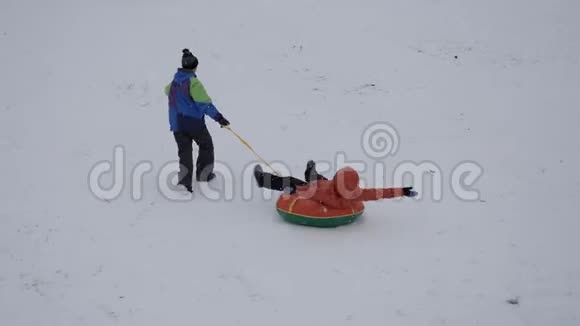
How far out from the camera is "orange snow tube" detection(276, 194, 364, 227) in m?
6.56

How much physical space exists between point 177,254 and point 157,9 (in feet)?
33.5

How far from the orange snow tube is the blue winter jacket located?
5.59ft

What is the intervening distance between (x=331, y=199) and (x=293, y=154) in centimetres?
261

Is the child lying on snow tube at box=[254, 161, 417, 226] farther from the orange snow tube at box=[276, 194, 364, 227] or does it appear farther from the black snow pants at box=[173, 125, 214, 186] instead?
the black snow pants at box=[173, 125, 214, 186]

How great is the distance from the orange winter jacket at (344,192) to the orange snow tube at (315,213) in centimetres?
6

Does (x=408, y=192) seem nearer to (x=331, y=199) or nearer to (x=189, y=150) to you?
(x=331, y=199)

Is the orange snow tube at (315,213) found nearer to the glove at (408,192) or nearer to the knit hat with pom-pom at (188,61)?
the glove at (408,192)

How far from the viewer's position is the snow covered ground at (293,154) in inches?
216

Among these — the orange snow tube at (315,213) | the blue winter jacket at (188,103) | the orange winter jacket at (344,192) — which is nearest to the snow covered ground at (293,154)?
the orange snow tube at (315,213)

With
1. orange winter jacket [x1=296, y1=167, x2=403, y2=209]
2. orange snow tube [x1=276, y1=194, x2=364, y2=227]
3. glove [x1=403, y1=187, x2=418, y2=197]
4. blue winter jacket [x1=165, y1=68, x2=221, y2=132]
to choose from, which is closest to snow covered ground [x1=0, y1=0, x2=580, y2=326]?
orange snow tube [x1=276, y1=194, x2=364, y2=227]

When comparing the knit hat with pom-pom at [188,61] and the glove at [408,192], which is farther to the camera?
the knit hat with pom-pom at [188,61]

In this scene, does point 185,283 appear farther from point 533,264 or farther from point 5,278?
point 533,264

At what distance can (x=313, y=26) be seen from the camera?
13641 millimetres

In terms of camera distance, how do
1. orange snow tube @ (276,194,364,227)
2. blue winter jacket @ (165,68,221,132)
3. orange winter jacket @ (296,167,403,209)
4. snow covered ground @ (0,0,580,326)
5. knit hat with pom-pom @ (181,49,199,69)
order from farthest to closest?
1. blue winter jacket @ (165,68,221,132)
2. knit hat with pom-pom @ (181,49,199,69)
3. orange snow tube @ (276,194,364,227)
4. orange winter jacket @ (296,167,403,209)
5. snow covered ground @ (0,0,580,326)
